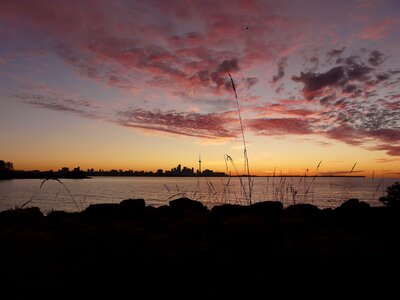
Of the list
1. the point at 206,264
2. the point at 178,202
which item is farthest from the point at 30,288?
the point at 178,202

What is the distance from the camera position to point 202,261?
148 inches

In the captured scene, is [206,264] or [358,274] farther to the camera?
[206,264]

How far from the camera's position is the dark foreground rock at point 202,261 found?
123 inches

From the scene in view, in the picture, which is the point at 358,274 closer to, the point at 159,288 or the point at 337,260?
the point at 337,260

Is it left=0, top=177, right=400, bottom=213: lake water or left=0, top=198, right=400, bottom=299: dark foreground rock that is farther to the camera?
left=0, top=177, right=400, bottom=213: lake water

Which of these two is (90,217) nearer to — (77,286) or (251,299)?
(77,286)

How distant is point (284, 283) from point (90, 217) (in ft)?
16.5

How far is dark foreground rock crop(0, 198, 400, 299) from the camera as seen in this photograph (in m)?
3.12

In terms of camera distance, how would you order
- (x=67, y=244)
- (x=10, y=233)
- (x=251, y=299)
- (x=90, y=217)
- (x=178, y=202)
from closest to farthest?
1. (x=251, y=299)
2. (x=67, y=244)
3. (x=10, y=233)
4. (x=90, y=217)
5. (x=178, y=202)

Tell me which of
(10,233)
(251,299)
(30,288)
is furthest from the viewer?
(10,233)

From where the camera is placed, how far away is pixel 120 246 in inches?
156

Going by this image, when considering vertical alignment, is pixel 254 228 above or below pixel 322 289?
above

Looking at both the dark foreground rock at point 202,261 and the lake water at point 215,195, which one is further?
the lake water at point 215,195

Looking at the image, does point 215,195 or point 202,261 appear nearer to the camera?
point 202,261
